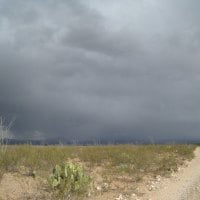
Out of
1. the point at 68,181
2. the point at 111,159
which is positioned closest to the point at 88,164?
the point at 111,159

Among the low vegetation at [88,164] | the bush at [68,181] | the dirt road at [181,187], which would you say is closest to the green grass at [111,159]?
the low vegetation at [88,164]

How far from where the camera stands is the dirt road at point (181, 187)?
15953mm

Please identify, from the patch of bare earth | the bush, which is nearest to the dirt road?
the bush

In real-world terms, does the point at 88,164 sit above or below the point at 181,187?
above

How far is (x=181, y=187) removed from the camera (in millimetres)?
17406

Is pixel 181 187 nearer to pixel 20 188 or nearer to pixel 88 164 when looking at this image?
pixel 88 164

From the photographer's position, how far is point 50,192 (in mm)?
15648

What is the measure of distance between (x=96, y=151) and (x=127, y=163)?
387cm

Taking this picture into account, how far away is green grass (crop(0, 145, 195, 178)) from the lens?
19.8 meters

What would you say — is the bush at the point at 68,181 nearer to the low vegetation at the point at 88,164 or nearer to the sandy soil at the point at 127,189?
the low vegetation at the point at 88,164

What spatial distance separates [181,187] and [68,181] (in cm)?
474

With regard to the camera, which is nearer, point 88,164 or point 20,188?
point 20,188

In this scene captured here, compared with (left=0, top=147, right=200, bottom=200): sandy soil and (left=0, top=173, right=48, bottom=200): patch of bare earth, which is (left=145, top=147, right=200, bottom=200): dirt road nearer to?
(left=0, top=147, right=200, bottom=200): sandy soil

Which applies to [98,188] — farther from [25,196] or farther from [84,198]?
[25,196]
